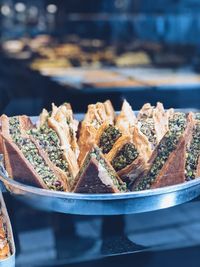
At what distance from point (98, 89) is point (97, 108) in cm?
174

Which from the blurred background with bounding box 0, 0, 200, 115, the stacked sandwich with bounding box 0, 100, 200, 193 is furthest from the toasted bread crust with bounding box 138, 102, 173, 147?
the blurred background with bounding box 0, 0, 200, 115

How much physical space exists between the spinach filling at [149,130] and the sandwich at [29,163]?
0.27 metres

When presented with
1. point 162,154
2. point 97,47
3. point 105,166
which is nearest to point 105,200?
point 105,166

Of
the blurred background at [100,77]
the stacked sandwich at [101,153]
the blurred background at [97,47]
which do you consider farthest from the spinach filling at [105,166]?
the blurred background at [97,47]

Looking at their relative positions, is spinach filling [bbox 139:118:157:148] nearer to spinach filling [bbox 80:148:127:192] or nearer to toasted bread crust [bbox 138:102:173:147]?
toasted bread crust [bbox 138:102:173:147]

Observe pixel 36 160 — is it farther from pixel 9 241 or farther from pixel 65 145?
pixel 9 241

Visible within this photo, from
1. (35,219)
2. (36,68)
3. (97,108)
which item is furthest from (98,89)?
(35,219)

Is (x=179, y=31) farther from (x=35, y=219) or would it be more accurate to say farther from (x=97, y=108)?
(x=35, y=219)

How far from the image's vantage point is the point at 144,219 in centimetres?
110

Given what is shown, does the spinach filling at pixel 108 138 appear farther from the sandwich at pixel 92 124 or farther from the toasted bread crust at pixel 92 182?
the toasted bread crust at pixel 92 182

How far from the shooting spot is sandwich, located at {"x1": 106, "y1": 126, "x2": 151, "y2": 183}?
3.46ft

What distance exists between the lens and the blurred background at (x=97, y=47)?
3.26m

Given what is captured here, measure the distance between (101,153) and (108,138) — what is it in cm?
12

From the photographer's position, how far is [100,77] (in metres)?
3.36
